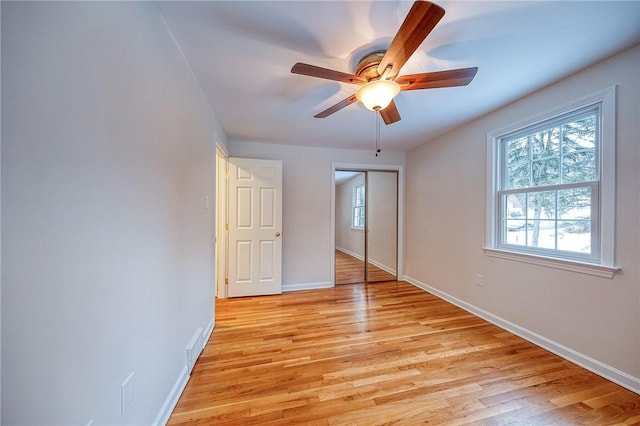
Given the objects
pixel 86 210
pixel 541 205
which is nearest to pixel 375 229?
pixel 541 205

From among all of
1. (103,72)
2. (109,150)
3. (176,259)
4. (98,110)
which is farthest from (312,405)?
(103,72)

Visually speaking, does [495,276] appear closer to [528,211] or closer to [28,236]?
[528,211]

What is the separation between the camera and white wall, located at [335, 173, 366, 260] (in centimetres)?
564

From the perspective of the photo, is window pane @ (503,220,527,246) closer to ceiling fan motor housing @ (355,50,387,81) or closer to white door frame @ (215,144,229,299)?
ceiling fan motor housing @ (355,50,387,81)

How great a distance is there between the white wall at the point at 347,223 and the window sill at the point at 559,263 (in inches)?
122

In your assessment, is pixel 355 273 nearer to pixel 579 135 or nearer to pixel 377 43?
pixel 579 135

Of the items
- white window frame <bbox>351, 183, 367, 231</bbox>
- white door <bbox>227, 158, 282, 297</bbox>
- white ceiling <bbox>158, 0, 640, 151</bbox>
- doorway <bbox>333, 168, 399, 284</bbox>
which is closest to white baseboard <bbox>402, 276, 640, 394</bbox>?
doorway <bbox>333, 168, 399, 284</bbox>

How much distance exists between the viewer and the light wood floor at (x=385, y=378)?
1.40 m

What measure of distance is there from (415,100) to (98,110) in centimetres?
235

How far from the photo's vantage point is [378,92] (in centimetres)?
150

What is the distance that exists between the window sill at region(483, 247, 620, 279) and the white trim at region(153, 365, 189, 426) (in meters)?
3.09

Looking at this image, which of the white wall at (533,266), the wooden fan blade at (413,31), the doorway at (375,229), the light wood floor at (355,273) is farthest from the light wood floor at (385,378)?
the wooden fan blade at (413,31)

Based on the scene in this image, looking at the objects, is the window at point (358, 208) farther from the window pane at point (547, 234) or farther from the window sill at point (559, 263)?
the window pane at point (547, 234)

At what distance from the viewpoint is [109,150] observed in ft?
2.91
